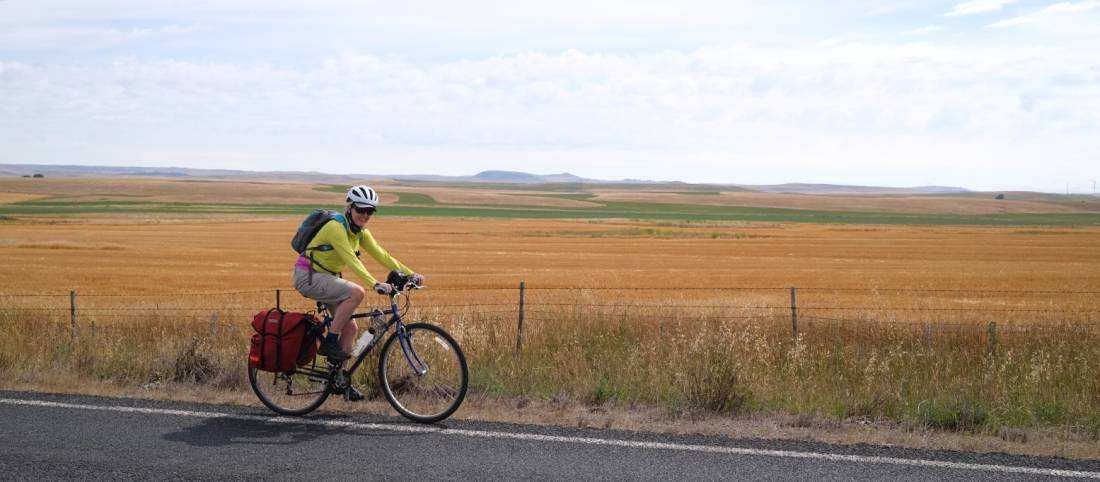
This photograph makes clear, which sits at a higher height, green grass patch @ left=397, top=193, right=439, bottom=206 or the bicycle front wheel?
the bicycle front wheel

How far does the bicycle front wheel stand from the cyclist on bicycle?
11.8 inches

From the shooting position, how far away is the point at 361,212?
268 inches

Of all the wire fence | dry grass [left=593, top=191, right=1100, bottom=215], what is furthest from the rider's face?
dry grass [left=593, top=191, right=1100, bottom=215]

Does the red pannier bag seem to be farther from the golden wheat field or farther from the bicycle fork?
the golden wheat field

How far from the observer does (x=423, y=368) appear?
22.8 feet

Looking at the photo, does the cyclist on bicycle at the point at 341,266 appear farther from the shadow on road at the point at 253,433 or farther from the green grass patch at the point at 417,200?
the green grass patch at the point at 417,200

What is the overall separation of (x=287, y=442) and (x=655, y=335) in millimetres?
5989

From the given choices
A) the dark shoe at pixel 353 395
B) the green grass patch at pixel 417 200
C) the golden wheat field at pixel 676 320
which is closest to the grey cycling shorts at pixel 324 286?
the dark shoe at pixel 353 395

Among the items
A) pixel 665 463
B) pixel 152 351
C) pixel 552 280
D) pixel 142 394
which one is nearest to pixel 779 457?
pixel 665 463

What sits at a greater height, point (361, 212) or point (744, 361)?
point (361, 212)

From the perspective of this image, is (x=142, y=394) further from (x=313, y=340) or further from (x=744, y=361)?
(x=744, y=361)

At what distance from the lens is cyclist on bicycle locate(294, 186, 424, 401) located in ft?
22.1

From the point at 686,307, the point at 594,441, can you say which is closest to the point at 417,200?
the point at 686,307

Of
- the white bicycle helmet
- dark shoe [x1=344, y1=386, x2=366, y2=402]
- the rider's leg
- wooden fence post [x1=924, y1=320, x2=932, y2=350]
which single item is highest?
the white bicycle helmet
